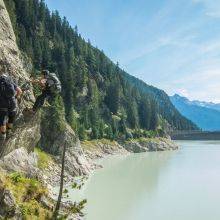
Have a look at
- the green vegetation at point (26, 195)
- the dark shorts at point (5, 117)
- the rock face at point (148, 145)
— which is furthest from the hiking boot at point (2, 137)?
the rock face at point (148, 145)

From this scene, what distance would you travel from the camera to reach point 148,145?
145125mm

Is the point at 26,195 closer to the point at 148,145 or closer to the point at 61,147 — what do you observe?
the point at 61,147

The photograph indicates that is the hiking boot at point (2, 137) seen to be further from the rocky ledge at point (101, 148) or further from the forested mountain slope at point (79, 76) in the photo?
the forested mountain slope at point (79, 76)

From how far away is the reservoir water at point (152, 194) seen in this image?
4097cm

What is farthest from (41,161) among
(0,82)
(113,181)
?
(0,82)

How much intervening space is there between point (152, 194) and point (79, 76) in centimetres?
9588

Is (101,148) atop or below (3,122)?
atop

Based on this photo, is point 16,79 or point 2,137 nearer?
point 2,137

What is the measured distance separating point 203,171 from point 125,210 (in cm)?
4037

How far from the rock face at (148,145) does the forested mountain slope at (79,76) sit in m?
4.71

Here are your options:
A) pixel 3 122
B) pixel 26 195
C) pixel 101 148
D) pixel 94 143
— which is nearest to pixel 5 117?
pixel 3 122

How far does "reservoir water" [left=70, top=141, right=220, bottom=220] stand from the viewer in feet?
134

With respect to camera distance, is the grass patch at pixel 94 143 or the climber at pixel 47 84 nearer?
the climber at pixel 47 84

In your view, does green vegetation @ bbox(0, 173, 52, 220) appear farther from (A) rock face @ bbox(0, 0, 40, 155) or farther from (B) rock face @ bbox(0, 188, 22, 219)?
(A) rock face @ bbox(0, 0, 40, 155)
